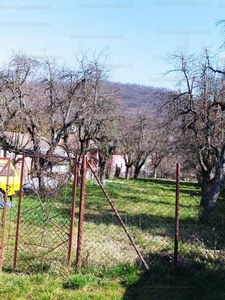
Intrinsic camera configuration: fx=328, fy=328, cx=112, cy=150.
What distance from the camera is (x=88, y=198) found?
46.8ft

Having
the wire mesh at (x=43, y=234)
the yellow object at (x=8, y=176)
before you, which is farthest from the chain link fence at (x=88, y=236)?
the yellow object at (x=8, y=176)

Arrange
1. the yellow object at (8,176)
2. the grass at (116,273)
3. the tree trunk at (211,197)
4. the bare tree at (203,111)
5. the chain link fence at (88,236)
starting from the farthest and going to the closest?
the bare tree at (203,111) → the tree trunk at (211,197) → the chain link fence at (88,236) → the yellow object at (8,176) → the grass at (116,273)

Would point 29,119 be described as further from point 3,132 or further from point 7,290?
Answer: point 7,290

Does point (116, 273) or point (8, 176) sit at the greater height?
point (8, 176)

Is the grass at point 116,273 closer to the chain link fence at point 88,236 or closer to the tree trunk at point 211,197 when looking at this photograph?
the chain link fence at point 88,236

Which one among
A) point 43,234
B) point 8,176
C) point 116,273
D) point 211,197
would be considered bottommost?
point 116,273

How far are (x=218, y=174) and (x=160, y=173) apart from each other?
3999 cm

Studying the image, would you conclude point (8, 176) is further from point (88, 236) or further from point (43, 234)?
point (88, 236)

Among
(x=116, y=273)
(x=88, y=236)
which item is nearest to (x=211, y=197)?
(x=88, y=236)

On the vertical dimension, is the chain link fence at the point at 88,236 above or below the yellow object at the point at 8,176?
below

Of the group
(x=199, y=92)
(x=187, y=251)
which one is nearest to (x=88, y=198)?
(x=199, y=92)

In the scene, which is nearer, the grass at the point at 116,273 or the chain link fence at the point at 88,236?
the grass at the point at 116,273

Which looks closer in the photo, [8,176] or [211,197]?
[8,176]

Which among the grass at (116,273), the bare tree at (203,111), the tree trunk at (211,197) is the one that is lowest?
the grass at (116,273)
